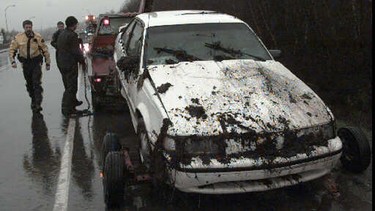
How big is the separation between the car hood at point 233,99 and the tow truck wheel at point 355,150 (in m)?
0.66

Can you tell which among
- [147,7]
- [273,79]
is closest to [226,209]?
[273,79]

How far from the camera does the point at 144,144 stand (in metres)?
4.90

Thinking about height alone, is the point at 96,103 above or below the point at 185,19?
below

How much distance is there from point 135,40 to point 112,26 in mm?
4859

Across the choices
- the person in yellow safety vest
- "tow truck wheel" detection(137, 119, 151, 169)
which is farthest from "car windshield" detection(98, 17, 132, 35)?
"tow truck wheel" detection(137, 119, 151, 169)

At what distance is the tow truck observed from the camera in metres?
8.84

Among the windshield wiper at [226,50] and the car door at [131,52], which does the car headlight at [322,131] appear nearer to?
the windshield wiper at [226,50]

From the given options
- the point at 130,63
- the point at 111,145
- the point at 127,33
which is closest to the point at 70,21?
the point at 127,33

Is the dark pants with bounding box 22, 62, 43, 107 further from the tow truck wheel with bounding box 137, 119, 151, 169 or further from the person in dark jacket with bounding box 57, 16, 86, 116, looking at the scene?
the tow truck wheel with bounding box 137, 119, 151, 169

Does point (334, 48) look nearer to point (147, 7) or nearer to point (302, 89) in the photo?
point (302, 89)

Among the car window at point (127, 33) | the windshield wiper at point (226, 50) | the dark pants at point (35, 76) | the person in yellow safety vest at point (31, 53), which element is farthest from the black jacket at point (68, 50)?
the windshield wiper at point (226, 50)

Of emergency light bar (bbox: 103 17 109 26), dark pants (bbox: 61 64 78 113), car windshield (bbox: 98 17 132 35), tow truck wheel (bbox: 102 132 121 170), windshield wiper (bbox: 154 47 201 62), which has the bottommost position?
dark pants (bbox: 61 64 78 113)

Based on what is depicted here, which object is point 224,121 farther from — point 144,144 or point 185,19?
point 185,19

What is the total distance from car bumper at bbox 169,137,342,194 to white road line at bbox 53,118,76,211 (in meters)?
1.36
